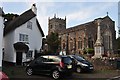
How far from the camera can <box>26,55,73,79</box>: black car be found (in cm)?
1570

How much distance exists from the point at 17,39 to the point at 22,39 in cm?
111

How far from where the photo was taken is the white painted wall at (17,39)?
1240 inches

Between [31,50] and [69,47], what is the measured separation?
38.2 metres

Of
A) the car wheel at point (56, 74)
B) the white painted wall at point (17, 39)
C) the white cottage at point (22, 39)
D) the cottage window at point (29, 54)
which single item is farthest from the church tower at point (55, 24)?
the car wheel at point (56, 74)

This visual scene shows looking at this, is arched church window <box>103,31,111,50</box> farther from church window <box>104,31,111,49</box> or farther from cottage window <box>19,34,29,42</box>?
cottage window <box>19,34,29,42</box>

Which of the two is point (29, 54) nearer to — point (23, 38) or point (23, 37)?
point (23, 38)

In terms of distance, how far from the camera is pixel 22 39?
108 ft

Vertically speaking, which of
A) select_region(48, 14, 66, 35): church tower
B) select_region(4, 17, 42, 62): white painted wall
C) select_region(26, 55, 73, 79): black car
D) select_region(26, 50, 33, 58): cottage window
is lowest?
select_region(26, 55, 73, 79): black car

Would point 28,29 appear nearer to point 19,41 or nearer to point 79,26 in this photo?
point 19,41

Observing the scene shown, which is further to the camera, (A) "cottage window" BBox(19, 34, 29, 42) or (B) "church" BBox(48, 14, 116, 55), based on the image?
(B) "church" BBox(48, 14, 116, 55)

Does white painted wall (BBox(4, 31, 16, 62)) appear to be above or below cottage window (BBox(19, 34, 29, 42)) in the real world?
below

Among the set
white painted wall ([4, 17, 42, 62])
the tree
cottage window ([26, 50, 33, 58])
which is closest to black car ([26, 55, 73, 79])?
white painted wall ([4, 17, 42, 62])

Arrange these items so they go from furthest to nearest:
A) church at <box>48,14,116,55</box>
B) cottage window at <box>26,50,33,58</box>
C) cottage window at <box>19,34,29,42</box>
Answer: church at <box>48,14,116,55</box>
cottage window at <box>26,50,33,58</box>
cottage window at <box>19,34,29,42</box>

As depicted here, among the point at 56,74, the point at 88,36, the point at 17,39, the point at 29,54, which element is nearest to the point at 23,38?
the point at 17,39
